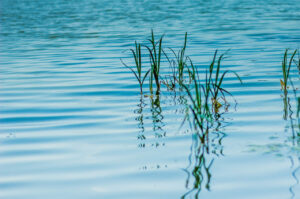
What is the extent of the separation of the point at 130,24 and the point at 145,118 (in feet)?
44.8

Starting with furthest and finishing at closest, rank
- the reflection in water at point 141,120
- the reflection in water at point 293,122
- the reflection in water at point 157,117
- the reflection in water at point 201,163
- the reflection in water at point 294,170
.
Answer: the reflection in water at point 157,117 < the reflection in water at point 141,120 < the reflection in water at point 293,122 < the reflection in water at point 201,163 < the reflection in water at point 294,170

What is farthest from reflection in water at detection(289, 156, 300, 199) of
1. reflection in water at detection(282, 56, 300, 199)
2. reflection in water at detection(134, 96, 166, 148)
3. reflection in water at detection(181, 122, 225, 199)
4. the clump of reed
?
reflection in water at detection(134, 96, 166, 148)

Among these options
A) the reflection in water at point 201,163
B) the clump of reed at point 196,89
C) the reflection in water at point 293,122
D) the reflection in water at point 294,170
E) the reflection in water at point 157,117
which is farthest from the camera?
the reflection in water at point 157,117

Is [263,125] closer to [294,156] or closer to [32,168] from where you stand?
[294,156]

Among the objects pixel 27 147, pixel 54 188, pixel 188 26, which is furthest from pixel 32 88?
pixel 188 26

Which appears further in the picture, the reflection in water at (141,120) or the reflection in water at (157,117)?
the reflection in water at (157,117)

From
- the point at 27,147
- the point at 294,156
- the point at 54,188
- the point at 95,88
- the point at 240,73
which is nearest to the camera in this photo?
the point at 54,188

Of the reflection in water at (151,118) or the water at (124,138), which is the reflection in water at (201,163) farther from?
the reflection in water at (151,118)

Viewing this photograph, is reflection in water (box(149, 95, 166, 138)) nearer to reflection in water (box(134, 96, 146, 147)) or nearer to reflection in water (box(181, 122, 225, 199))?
reflection in water (box(134, 96, 146, 147))

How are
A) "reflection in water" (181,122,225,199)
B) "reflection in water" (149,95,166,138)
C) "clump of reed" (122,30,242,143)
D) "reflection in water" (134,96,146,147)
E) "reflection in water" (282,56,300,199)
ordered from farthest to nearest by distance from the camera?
"reflection in water" (149,95,166,138) < "reflection in water" (134,96,146,147) < "clump of reed" (122,30,242,143) < "reflection in water" (282,56,300,199) < "reflection in water" (181,122,225,199)

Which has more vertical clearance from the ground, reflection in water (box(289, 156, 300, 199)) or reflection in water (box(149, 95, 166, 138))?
reflection in water (box(289, 156, 300, 199))

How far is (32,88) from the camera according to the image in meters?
7.27

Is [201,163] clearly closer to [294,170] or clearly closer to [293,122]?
[294,170]

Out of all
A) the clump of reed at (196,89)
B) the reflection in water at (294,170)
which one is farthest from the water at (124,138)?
the clump of reed at (196,89)
